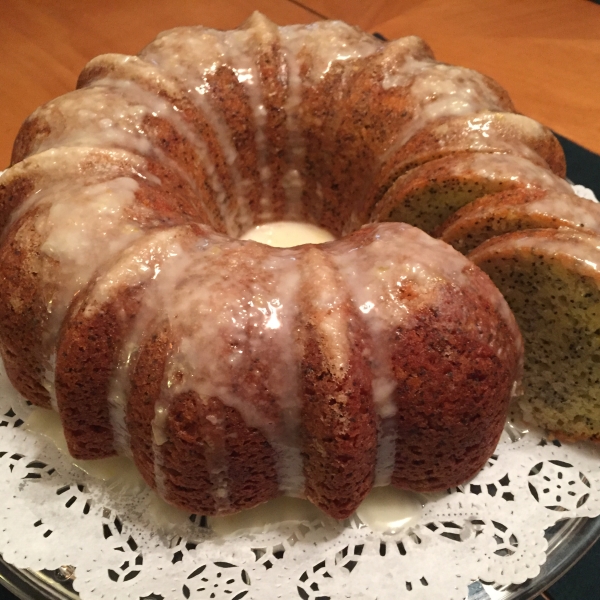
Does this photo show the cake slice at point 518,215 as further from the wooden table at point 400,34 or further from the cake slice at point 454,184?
the wooden table at point 400,34

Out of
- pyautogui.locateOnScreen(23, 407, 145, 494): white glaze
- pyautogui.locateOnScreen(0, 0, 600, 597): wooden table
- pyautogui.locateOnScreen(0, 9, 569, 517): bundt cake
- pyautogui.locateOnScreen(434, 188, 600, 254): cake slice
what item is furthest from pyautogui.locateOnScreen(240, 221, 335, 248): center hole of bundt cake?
pyautogui.locateOnScreen(0, 0, 600, 597): wooden table

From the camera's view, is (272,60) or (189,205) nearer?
(189,205)

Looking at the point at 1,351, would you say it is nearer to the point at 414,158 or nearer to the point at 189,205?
the point at 189,205

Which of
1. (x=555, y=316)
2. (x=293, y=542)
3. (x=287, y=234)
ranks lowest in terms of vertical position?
(x=293, y=542)

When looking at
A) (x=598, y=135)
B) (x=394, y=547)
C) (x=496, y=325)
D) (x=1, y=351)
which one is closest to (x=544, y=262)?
(x=496, y=325)

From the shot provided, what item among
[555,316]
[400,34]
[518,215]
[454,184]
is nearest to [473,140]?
[454,184]

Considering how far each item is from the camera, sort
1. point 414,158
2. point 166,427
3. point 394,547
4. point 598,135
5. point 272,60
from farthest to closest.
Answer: point 598,135 < point 272,60 < point 414,158 < point 394,547 < point 166,427

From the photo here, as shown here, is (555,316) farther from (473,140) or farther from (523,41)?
(523,41)
